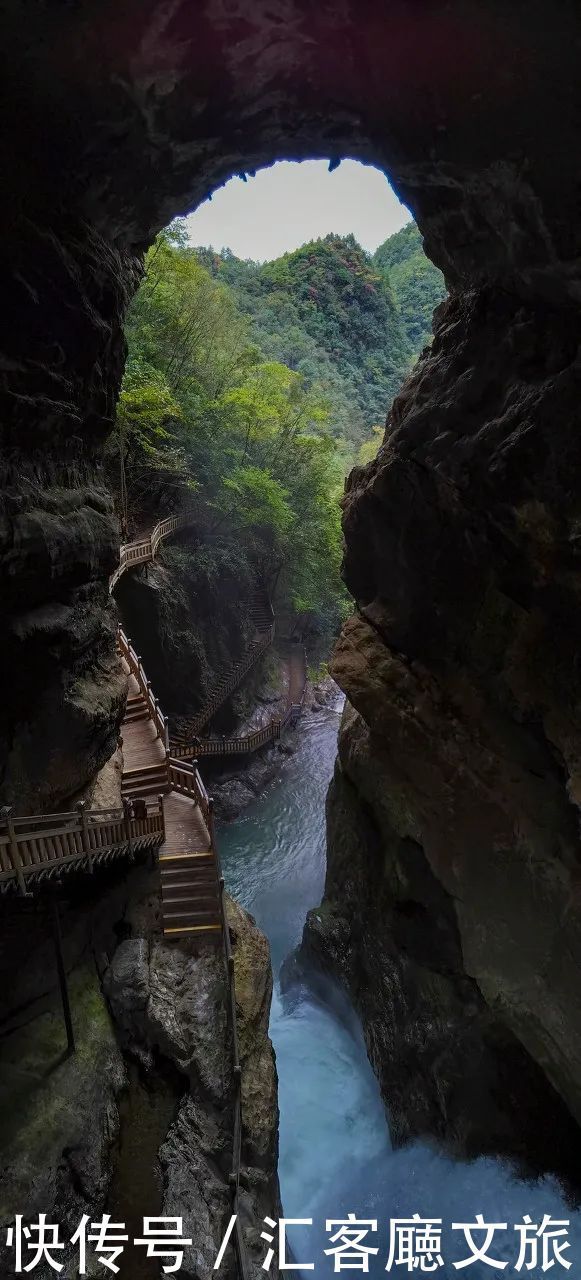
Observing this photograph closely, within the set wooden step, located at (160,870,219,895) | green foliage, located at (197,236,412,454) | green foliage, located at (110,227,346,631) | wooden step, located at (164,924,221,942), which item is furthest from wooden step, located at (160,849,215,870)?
green foliage, located at (197,236,412,454)

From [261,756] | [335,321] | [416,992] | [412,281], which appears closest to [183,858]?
[416,992]

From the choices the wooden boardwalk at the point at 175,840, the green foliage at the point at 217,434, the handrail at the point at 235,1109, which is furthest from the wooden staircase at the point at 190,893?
the green foliage at the point at 217,434

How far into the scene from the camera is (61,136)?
5965 mm

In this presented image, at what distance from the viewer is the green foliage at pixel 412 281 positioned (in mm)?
60500

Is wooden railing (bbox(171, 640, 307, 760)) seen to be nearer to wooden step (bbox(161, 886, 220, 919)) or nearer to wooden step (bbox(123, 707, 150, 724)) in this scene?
wooden step (bbox(123, 707, 150, 724))

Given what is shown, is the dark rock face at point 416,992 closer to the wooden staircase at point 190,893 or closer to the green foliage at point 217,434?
the wooden staircase at point 190,893

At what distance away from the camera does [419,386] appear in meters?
8.39

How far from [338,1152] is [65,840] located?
8.21m

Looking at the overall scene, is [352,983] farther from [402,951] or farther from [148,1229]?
[148,1229]

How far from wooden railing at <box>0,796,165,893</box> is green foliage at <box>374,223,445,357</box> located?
2236 inches

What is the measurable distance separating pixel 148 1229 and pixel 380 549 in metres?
9.03

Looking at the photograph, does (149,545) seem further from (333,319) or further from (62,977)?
(333,319)

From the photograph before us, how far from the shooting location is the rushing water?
824 cm

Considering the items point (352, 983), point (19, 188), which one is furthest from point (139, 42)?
point (352, 983)
